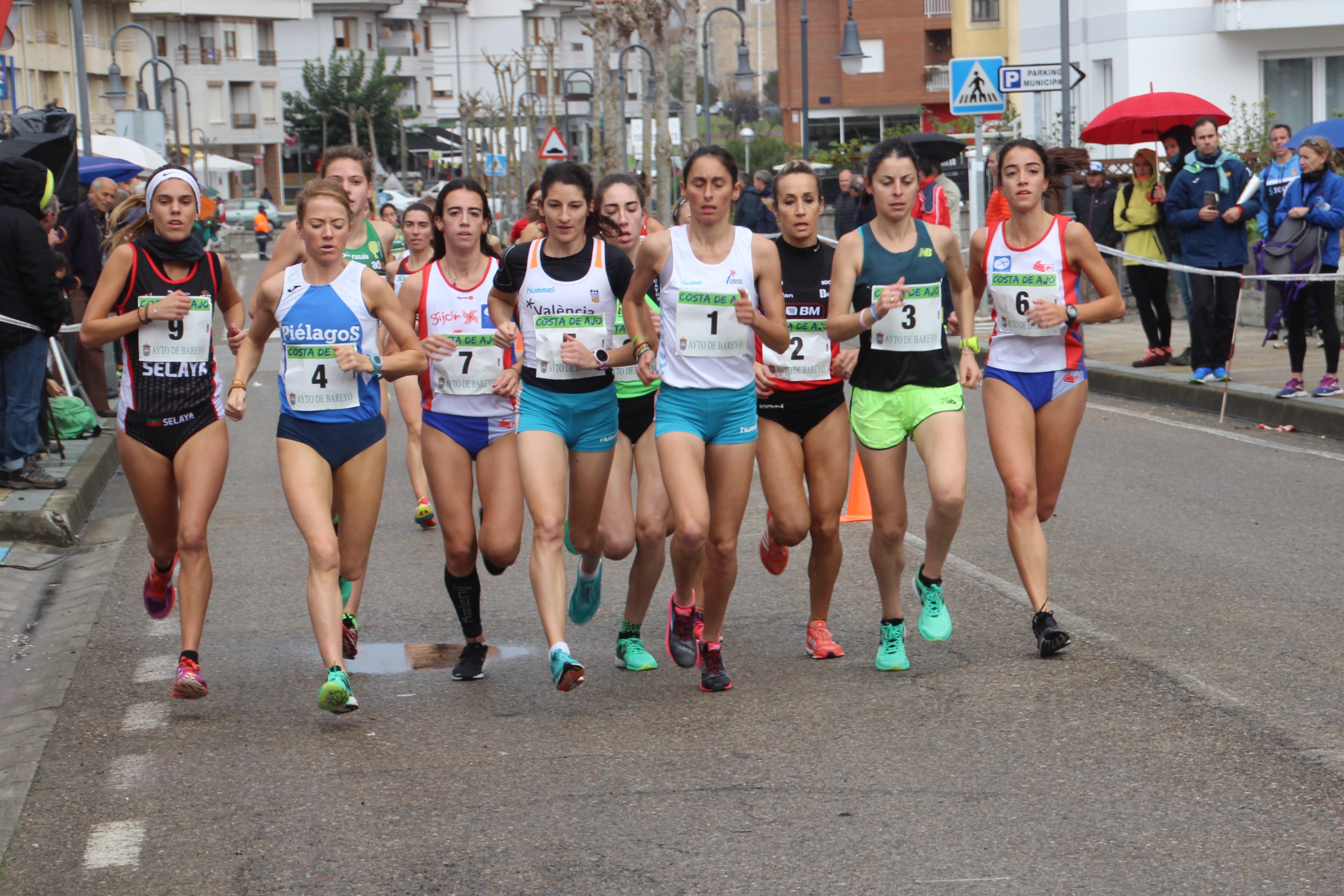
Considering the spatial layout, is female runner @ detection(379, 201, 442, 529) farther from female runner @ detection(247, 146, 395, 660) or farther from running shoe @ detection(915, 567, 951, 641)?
running shoe @ detection(915, 567, 951, 641)

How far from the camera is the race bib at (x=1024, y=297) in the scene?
693 cm

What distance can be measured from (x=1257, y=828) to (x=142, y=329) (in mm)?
4317

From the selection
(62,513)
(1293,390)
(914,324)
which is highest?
(914,324)

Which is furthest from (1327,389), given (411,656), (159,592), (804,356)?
(159,592)

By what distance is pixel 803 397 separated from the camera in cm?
662

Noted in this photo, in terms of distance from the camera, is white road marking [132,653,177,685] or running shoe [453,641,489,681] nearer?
running shoe [453,641,489,681]

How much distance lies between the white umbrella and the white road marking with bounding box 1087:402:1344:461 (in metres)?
14.1

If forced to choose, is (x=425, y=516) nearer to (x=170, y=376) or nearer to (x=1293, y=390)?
(x=170, y=376)

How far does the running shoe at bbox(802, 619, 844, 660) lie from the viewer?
689 cm

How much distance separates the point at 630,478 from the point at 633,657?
2.34 feet

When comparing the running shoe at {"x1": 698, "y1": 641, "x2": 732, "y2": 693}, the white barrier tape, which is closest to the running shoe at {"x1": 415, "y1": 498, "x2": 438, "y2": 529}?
the running shoe at {"x1": 698, "y1": 641, "x2": 732, "y2": 693}

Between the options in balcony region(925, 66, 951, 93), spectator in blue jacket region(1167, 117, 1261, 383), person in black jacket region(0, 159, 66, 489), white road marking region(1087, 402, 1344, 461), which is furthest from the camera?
balcony region(925, 66, 951, 93)

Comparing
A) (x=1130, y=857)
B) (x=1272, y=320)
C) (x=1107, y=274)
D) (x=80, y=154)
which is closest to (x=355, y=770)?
(x=1130, y=857)

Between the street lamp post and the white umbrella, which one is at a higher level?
the street lamp post
